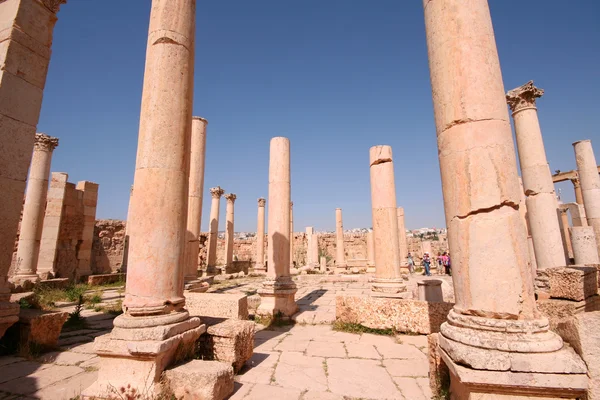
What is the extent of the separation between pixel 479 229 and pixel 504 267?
39 centimetres

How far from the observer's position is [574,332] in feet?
8.20

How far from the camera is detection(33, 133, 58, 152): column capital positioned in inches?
472

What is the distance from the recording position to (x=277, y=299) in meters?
7.80

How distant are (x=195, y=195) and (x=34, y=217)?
6968mm

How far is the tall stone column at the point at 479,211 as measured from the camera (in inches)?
98.0

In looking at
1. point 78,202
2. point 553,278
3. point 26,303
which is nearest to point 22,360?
point 26,303

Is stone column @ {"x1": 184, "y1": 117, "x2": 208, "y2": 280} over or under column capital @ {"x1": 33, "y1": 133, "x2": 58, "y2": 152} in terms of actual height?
under

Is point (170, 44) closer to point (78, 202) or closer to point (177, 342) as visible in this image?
point (177, 342)

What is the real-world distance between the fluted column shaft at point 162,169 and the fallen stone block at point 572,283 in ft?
22.3

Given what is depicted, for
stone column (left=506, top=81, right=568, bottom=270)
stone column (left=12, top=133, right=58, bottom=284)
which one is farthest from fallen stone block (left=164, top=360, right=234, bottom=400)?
stone column (left=12, top=133, right=58, bottom=284)

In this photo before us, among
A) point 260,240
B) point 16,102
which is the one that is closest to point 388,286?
point 16,102

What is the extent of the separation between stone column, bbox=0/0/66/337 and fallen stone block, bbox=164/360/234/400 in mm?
3450

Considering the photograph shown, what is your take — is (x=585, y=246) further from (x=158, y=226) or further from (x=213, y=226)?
(x=213, y=226)

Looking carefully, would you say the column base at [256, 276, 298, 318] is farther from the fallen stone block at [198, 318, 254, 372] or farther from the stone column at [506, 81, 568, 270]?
the stone column at [506, 81, 568, 270]
